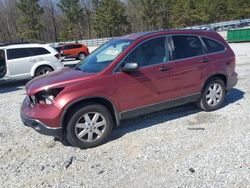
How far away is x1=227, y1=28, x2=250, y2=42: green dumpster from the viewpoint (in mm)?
28611

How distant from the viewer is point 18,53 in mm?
10812

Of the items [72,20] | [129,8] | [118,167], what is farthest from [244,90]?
[129,8]

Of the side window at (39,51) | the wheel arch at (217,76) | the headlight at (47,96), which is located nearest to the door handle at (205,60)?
the wheel arch at (217,76)

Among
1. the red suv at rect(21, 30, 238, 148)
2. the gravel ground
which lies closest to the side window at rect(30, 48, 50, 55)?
the gravel ground

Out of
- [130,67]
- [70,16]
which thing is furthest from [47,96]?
[70,16]

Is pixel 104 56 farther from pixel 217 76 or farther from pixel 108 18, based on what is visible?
pixel 108 18

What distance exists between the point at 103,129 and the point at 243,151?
7.19 feet

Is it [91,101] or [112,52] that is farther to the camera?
[112,52]

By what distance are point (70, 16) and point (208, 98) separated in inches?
2334

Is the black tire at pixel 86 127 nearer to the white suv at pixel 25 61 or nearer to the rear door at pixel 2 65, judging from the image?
the white suv at pixel 25 61

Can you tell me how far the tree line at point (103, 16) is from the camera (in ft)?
188

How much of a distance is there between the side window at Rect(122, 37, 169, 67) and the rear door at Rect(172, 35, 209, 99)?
0.76 feet

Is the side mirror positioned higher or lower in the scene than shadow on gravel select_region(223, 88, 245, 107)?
higher

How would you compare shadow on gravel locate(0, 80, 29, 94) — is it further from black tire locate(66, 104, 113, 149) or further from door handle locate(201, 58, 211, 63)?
door handle locate(201, 58, 211, 63)
